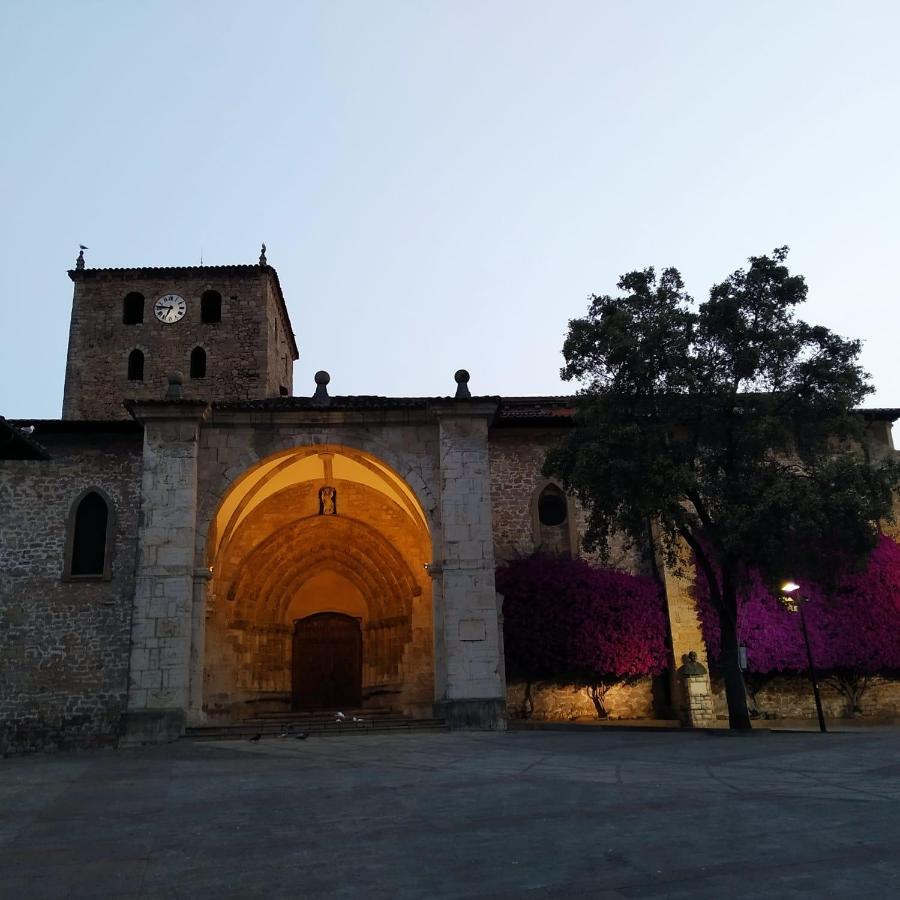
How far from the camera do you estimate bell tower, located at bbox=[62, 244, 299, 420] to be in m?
28.7

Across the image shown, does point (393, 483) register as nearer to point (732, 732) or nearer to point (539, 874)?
point (732, 732)

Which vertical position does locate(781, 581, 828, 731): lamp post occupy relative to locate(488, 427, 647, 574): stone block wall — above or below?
below

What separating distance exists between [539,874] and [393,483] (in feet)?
49.4

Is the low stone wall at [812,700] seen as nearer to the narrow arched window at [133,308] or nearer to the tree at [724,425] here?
the tree at [724,425]

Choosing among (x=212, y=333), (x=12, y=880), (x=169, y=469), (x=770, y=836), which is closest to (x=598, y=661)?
(x=169, y=469)

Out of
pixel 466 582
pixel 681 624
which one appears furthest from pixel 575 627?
pixel 466 582

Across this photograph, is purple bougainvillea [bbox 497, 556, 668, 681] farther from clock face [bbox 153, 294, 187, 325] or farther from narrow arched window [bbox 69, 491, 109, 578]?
clock face [bbox 153, 294, 187, 325]

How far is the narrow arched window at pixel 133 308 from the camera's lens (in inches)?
1176

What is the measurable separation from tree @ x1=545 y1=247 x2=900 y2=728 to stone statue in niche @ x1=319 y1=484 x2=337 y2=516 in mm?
7405

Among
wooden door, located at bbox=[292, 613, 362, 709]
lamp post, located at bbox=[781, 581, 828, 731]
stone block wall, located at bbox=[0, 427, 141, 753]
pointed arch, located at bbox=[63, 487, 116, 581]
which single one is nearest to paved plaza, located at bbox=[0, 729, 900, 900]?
lamp post, located at bbox=[781, 581, 828, 731]

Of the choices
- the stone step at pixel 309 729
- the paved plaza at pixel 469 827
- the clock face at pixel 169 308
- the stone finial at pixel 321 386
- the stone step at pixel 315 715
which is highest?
the clock face at pixel 169 308

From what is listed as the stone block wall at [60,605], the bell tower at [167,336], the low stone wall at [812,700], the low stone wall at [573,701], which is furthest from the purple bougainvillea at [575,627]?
the bell tower at [167,336]

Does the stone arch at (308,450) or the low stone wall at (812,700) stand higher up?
the stone arch at (308,450)

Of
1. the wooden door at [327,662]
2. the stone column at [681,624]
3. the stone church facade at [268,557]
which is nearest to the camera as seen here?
the stone church facade at [268,557]
